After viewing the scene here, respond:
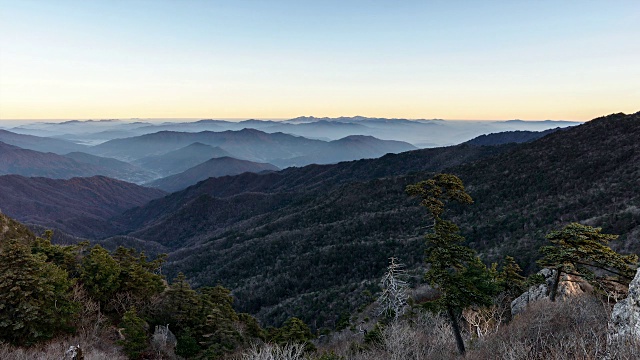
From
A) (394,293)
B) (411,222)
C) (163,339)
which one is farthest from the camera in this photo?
(411,222)

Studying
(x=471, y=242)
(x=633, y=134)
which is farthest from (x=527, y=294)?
(x=633, y=134)

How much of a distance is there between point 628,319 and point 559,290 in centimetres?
1202

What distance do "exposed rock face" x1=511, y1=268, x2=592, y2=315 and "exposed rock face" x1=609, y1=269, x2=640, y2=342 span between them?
31.6ft

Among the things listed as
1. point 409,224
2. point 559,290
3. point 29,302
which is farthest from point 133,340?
point 409,224

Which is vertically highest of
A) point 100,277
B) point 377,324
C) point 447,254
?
point 447,254

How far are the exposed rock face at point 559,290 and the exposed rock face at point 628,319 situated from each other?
31.6 ft

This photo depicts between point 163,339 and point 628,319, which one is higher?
point 628,319

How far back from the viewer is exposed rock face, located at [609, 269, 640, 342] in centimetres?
781

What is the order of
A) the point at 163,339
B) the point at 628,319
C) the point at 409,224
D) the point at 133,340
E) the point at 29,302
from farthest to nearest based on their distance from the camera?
the point at 409,224
the point at 163,339
the point at 133,340
the point at 29,302
the point at 628,319

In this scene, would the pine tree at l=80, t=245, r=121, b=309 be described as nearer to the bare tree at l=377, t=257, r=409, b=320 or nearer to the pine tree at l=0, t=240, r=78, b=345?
the pine tree at l=0, t=240, r=78, b=345

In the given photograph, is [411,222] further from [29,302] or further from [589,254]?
[29,302]

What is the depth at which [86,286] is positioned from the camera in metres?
23.7

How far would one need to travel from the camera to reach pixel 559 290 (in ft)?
59.5

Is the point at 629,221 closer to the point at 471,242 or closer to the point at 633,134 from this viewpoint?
the point at 471,242
